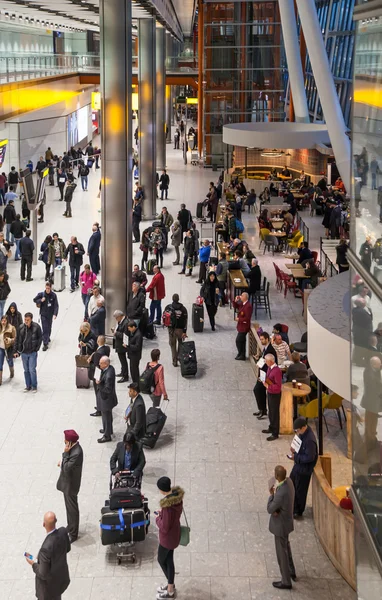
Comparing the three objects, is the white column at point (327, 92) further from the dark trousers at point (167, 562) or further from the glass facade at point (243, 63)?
the glass facade at point (243, 63)

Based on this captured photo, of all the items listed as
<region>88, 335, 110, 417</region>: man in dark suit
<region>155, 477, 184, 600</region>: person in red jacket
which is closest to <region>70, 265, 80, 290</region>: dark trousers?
<region>88, 335, 110, 417</region>: man in dark suit

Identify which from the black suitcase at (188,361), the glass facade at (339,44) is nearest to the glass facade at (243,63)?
the glass facade at (339,44)

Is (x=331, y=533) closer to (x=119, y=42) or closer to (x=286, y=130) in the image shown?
(x=119, y=42)

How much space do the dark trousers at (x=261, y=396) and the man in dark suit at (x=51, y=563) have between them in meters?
5.90

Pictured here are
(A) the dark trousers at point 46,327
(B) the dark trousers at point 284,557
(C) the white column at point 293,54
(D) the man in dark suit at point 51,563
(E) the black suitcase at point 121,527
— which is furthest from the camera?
(C) the white column at point 293,54

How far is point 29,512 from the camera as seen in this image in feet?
34.2

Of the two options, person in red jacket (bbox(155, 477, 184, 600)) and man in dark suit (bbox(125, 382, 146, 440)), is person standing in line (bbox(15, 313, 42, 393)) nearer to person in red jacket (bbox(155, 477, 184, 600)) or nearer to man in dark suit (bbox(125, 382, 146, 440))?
man in dark suit (bbox(125, 382, 146, 440))

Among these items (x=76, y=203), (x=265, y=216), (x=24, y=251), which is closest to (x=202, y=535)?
(x=24, y=251)

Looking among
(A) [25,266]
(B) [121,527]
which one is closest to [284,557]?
(B) [121,527]

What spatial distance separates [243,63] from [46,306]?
3308 cm

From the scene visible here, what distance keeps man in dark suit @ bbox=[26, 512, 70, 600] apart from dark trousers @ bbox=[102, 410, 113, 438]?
442 centimetres

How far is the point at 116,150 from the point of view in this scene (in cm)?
1711

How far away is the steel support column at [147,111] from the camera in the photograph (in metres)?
30.0

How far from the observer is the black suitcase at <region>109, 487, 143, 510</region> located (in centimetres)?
961
